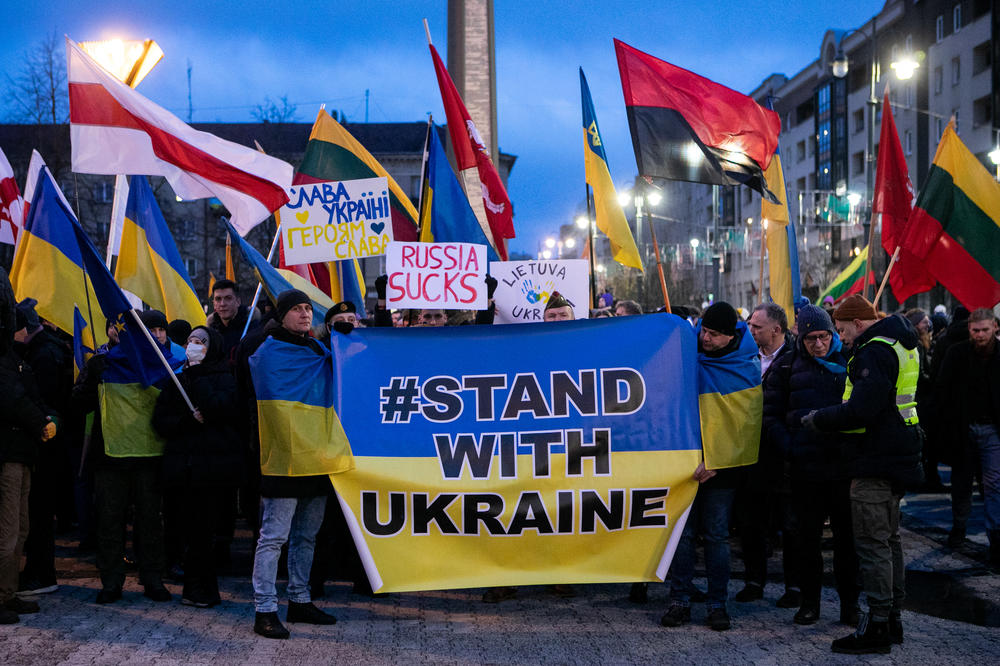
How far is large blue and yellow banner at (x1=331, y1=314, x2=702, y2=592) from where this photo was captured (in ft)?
20.8

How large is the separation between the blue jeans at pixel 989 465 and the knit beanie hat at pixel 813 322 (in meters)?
2.76

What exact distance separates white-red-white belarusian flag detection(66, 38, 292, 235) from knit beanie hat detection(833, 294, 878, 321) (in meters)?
3.98

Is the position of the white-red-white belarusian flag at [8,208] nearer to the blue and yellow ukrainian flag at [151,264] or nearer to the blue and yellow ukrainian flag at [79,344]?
the blue and yellow ukrainian flag at [151,264]

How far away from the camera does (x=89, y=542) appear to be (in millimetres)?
8750

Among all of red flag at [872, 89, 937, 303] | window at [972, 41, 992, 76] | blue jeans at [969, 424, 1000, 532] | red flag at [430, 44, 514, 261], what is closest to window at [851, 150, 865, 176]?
window at [972, 41, 992, 76]

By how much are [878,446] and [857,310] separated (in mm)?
784

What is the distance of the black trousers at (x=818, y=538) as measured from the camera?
631 centimetres

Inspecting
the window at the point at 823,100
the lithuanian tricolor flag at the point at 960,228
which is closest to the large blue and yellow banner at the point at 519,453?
the lithuanian tricolor flag at the point at 960,228

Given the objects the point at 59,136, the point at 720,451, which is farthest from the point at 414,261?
the point at 59,136

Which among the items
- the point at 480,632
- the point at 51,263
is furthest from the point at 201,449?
the point at 480,632

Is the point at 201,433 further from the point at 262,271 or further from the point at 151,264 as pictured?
the point at 151,264

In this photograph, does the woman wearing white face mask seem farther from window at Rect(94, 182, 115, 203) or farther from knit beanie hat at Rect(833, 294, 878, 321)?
window at Rect(94, 182, 115, 203)

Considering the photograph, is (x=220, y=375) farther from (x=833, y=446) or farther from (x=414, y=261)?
(x=833, y=446)

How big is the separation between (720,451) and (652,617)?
44.3 inches
